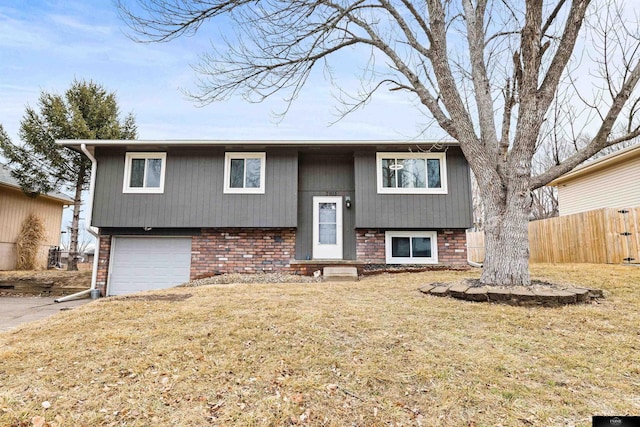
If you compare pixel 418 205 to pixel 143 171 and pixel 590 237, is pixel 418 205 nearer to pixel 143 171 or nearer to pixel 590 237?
pixel 590 237

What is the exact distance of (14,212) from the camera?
1323cm

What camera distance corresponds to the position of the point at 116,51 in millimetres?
9102

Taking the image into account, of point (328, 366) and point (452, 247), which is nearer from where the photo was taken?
point (328, 366)

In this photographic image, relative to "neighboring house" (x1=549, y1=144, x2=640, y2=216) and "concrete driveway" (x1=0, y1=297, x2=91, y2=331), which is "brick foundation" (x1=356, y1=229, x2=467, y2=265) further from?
"concrete driveway" (x1=0, y1=297, x2=91, y2=331)

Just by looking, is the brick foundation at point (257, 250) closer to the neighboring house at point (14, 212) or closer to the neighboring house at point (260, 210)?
the neighboring house at point (260, 210)

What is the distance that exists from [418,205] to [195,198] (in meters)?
6.05

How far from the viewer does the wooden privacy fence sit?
29.2ft

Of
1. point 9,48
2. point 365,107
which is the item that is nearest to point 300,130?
point 365,107

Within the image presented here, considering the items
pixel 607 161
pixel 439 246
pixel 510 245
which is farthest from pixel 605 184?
pixel 510 245

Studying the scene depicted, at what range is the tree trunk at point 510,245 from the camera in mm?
4926

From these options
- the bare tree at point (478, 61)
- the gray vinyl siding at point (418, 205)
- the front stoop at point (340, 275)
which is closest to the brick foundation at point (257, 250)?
the gray vinyl siding at point (418, 205)

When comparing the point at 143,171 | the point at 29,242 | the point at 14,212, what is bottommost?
the point at 29,242

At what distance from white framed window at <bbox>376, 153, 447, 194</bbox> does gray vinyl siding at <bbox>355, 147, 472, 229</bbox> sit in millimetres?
149

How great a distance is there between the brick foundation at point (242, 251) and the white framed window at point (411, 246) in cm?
269
